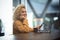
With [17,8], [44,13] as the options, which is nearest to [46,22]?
[44,13]

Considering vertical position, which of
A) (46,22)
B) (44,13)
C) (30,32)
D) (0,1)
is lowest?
(30,32)

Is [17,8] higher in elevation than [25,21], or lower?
higher

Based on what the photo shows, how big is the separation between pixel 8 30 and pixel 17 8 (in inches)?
13.2

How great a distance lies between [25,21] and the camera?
1.40 m

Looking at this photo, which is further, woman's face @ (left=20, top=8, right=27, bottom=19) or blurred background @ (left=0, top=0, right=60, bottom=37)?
woman's face @ (left=20, top=8, right=27, bottom=19)

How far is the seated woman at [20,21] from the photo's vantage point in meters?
1.38

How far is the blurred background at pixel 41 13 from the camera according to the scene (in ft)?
4.25

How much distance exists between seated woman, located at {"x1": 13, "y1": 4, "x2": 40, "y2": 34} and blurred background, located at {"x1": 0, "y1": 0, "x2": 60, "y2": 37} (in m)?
0.05

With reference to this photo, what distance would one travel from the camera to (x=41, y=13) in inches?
53.1

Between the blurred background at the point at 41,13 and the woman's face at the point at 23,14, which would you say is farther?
the woman's face at the point at 23,14

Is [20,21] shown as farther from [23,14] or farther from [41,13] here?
[41,13]

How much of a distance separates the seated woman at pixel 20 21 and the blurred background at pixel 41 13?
0.16 feet

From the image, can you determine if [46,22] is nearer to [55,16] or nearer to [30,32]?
[55,16]

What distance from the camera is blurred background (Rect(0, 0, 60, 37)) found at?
1294 mm
